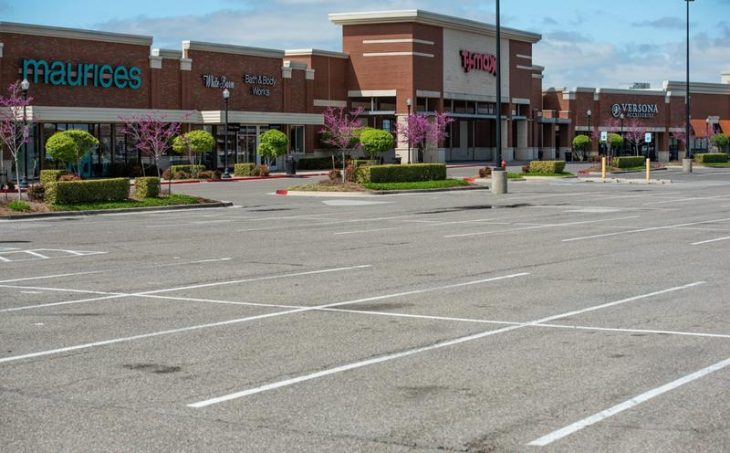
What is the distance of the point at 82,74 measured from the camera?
177ft

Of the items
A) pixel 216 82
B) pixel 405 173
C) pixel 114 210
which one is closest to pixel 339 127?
pixel 216 82

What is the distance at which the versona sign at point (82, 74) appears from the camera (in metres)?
51.7

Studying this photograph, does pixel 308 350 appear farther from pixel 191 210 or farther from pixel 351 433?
pixel 191 210

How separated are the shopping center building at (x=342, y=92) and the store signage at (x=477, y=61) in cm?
12

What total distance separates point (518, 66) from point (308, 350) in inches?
3163

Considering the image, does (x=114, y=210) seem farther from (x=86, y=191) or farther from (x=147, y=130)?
(x=147, y=130)

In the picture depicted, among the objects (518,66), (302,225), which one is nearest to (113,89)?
(302,225)

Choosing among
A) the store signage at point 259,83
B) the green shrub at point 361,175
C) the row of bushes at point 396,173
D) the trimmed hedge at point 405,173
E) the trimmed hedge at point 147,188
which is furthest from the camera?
the store signage at point 259,83

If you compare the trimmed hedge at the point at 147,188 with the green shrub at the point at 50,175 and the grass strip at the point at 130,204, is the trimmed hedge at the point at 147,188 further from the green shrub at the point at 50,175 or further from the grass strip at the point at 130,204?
the green shrub at the point at 50,175

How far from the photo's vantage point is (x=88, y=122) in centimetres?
5372

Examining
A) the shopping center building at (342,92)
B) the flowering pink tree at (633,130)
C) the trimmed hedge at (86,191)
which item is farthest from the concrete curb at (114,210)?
the flowering pink tree at (633,130)

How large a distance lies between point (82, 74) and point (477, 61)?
37101mm

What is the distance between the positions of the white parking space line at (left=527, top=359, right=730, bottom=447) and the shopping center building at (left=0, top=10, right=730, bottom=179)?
1291 inches

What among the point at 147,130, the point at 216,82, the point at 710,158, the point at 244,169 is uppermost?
the point at 216,82
